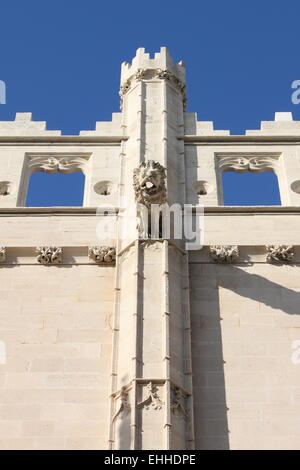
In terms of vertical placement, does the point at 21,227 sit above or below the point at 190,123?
below

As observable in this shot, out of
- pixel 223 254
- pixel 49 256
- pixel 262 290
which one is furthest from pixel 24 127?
pixel 262 290

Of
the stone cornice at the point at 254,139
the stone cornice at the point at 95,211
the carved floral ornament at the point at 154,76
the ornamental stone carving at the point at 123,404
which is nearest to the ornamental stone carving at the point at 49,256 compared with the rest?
the stone cornice at the point at 95,211

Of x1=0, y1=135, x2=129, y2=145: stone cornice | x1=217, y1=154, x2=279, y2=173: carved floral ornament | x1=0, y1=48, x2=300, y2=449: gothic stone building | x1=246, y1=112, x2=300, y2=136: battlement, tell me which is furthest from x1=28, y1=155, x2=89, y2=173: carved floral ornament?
x1=246, y1=112, x2=300, y2=136: battlement

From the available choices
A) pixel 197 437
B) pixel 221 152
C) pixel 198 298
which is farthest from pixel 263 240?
pixel 197 437

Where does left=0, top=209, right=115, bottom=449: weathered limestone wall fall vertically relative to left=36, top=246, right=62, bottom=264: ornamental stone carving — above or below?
below

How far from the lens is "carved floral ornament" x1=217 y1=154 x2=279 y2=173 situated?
2112 cm

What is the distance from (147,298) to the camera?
1614 cm

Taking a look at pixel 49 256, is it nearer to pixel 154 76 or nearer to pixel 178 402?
pixel 178 402

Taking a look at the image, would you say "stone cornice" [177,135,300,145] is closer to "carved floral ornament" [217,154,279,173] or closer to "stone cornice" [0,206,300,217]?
"carved floral ornament" [217,154,279,173]

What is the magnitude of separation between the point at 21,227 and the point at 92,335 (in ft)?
11.4

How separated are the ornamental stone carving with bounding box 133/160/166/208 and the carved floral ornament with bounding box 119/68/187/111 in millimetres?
5101

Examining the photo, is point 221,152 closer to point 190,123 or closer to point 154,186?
point 190,123
